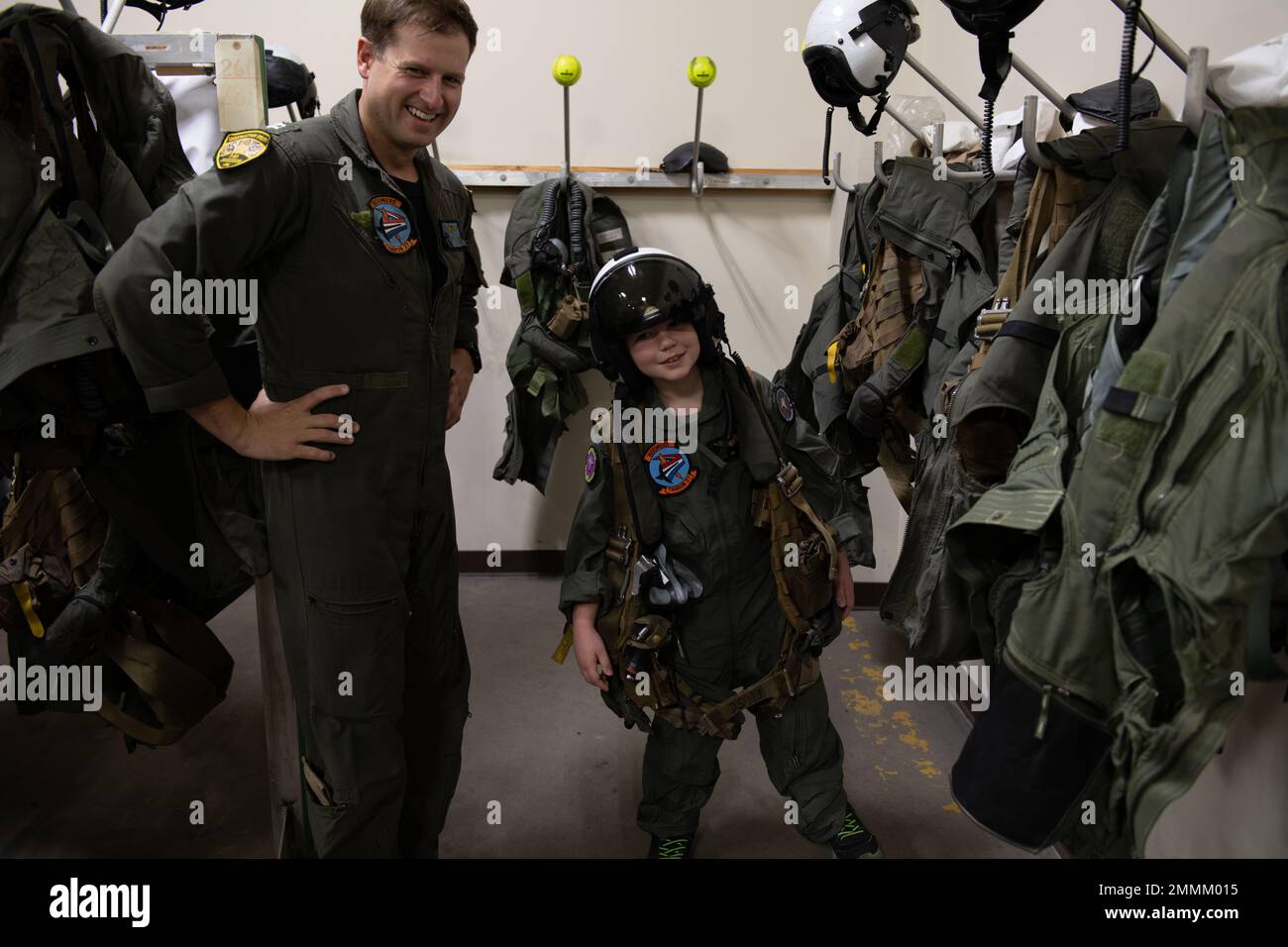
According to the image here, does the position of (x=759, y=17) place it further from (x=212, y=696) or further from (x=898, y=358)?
(x=212, y=696)

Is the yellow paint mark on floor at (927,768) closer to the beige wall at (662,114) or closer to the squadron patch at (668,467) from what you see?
the beige wall at (662,114)

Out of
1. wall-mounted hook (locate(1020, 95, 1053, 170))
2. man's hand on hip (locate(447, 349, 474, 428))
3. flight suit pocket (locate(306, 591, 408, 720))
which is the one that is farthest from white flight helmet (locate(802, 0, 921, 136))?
flight suit pocket (locate(306, 591, 408, 720))

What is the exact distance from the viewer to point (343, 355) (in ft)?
4.73

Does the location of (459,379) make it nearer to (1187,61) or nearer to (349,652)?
(349,652)

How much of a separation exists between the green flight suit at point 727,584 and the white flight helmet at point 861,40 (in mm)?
733

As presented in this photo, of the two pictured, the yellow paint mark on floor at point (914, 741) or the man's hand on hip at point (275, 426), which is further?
the yellow paint mark on floor at point (914, 741)

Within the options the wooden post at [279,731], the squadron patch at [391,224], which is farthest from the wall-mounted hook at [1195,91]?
the wooden post at [279,731]

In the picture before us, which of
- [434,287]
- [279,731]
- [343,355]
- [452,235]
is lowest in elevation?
[279,731]

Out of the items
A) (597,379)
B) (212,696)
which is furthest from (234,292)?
(597,379)

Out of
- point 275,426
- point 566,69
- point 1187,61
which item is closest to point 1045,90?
point 1187,61

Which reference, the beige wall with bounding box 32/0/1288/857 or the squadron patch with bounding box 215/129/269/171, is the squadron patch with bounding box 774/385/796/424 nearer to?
the squadron patch with bounding box 215/129/269/171

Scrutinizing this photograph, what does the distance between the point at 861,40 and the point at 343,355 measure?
1316 mm

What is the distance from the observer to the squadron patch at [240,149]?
1.27 m

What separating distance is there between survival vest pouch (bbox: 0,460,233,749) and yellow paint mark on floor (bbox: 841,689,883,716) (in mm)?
1941
